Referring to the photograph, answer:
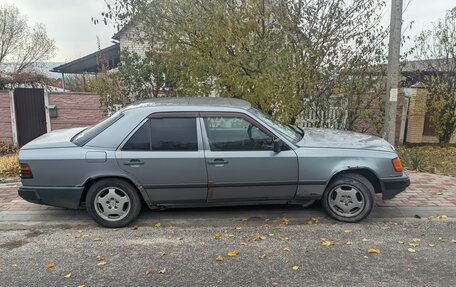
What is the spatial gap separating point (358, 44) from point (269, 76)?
2.90 m

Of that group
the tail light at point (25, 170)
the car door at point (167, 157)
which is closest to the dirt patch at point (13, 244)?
the tail light at point (25, 170)

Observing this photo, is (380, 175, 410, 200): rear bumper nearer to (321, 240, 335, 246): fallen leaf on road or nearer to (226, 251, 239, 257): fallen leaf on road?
(321, 240, 335, 246): fallen leaf on road

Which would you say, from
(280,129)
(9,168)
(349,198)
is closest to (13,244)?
(280,129)

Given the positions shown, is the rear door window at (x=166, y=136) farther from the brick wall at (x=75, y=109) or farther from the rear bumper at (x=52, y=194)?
the brick wall at (x=75, y=109)

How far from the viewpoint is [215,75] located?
22.3ft

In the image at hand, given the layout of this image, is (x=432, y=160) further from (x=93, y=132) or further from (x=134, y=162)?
(x=93, y=132)

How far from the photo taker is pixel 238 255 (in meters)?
3.62

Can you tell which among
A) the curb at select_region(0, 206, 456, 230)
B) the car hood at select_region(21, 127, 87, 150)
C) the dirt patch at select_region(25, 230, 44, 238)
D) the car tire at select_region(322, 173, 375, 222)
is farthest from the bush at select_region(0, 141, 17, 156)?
the car tire at select_region(322, 173, 375, 222)

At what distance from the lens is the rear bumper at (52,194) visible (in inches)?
166

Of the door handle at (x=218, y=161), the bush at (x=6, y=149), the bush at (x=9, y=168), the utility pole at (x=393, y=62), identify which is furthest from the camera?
the bush at (x=6, y=149)

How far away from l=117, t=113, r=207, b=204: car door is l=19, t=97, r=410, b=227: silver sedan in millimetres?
12

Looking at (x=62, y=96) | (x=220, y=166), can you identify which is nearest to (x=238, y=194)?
(x=220, y=166)

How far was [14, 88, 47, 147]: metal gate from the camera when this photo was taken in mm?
9766

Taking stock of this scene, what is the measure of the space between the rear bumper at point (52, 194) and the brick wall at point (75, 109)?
5.84 metres
